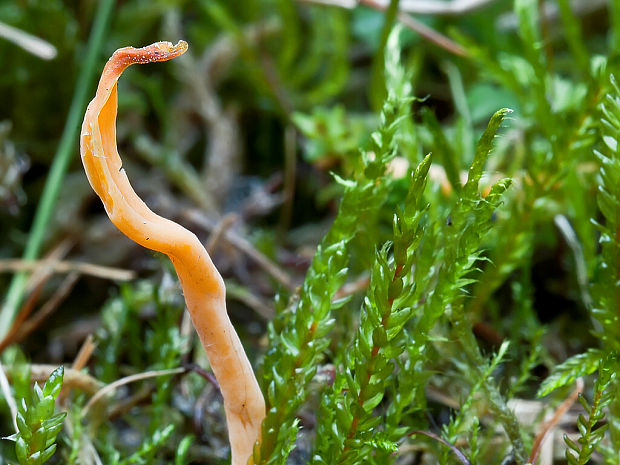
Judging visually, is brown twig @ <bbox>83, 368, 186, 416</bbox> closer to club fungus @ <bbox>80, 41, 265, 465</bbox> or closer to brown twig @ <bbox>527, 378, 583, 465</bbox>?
club fungus @ <bbox>80, 41, 265, 465</bbox>

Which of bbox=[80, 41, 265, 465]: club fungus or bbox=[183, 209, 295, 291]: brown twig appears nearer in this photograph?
bbox=[80, 41, 265, 465]: club fungus

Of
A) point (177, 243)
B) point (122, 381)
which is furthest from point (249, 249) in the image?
point (177, 243)

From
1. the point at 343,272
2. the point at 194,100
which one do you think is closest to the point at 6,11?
the point at 194,100

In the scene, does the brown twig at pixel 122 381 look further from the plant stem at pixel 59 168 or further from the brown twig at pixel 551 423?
the brown twig at pixel 551 423

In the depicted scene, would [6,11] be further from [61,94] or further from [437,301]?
[437,301]

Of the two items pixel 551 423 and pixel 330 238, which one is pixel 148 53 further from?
pixel 551 423

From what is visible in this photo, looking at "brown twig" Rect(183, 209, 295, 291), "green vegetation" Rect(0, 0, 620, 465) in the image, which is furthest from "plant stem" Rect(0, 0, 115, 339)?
"brown twig" Rect(183, 209, 295, 291)
